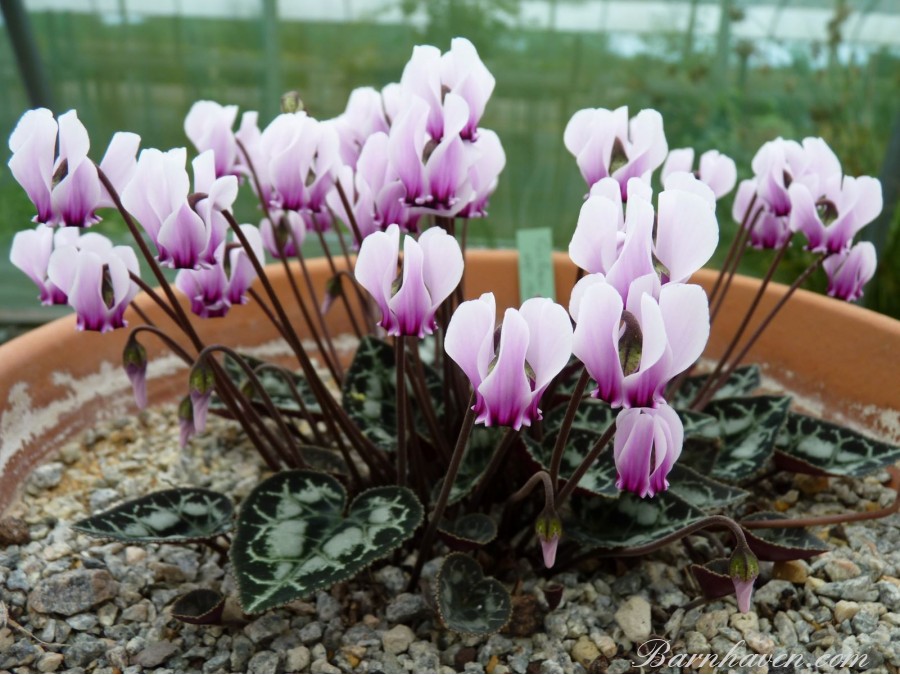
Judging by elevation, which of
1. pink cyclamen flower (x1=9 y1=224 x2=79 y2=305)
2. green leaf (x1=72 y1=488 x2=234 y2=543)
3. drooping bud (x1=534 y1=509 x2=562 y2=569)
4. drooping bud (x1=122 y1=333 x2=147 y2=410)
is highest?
pink cyclamen flower (x1=9 y1=224 x2=79 y2=305)

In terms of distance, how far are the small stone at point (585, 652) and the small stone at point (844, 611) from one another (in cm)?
28

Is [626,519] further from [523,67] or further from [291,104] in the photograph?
[523,67]

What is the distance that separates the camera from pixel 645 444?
674 mm

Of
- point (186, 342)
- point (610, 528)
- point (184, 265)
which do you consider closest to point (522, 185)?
point (186, 342)

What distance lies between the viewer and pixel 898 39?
2338mm

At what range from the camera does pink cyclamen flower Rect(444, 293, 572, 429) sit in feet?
2.01

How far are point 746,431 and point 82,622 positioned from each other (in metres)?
0.83

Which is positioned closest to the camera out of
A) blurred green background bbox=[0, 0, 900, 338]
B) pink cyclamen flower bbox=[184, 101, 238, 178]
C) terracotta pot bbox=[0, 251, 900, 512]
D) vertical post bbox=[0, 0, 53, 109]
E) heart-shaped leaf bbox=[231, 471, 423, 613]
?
heart-shaped leaf bbox=[231, 471, 423, 613]

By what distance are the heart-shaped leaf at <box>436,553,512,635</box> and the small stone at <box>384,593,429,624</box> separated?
0.20 feet

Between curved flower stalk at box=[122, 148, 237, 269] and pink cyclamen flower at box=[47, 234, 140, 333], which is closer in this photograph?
curved flower stalk at box=[122, 148, 237, 269]

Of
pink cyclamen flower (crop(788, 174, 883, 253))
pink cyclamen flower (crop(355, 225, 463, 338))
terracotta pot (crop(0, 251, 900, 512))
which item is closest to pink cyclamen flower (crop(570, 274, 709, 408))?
pink cyclamen flower (crop(355, 225, 463, 338))

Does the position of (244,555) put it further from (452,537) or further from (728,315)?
(728,315)

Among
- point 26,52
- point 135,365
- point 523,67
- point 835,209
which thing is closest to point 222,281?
point 135,365

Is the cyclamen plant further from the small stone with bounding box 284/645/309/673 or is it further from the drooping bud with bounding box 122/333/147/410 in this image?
the small stone with bounding box 284/645/309/673
